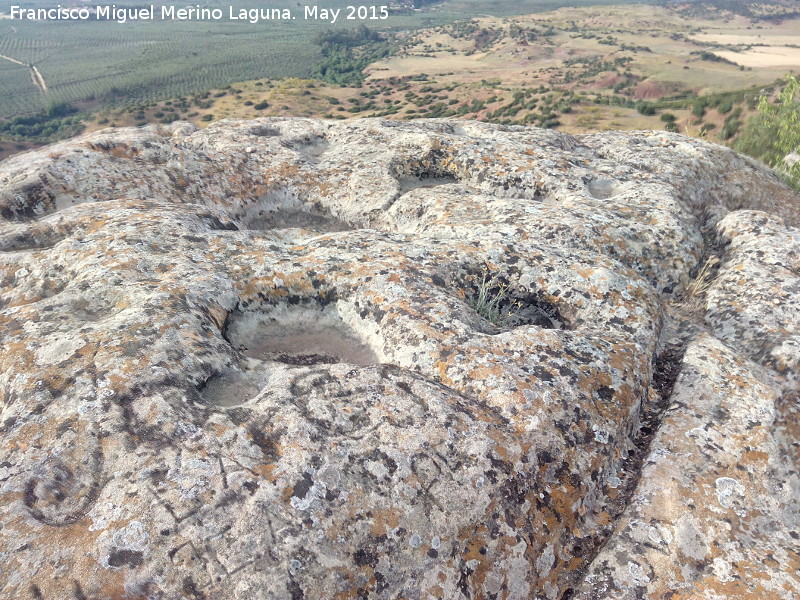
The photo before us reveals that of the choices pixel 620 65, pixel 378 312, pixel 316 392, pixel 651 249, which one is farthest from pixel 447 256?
pixel 620 65

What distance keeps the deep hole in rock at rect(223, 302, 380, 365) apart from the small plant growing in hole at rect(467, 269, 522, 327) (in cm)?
180

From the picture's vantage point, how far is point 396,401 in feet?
16.5

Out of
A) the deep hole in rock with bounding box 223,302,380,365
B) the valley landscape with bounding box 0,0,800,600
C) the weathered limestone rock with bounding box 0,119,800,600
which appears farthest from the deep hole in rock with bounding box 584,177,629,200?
the deep hole in rock with bounding box 223,302,380,365

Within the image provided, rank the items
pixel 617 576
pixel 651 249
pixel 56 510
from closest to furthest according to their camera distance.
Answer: pixel 56 510 < pixel 617 576 < pixel 651 249

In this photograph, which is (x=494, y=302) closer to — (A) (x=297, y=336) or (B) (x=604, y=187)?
(A) (x=297, y=336)

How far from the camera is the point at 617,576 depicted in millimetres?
4395

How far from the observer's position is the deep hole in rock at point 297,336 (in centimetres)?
638

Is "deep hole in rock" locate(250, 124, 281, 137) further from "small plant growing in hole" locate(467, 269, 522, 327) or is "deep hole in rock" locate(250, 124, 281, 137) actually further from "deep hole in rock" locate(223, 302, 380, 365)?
"small plant growing in hole" locate(467, 269, 522, 327)

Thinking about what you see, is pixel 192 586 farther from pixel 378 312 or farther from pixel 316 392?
pixel 378 312

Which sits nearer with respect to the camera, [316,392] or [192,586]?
[192,586]

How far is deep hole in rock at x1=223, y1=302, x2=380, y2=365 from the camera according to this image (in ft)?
20.9

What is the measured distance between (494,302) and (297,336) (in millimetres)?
2897

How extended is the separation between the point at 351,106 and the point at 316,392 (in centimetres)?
11048

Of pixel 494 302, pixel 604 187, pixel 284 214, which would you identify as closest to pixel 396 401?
pixel 494 302
